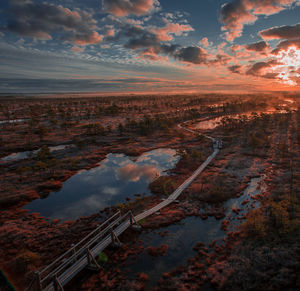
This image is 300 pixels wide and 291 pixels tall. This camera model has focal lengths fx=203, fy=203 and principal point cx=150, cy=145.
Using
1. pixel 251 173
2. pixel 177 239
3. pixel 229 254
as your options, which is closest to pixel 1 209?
pixel 177 239

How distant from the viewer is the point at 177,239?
21.8 meters

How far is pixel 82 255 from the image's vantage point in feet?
61.9

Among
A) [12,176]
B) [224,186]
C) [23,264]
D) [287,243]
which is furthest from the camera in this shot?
[12,176]

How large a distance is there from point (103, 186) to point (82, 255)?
17747mm

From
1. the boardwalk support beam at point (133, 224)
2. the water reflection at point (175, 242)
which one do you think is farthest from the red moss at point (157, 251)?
the boardwalk support beam at point (133, 224)

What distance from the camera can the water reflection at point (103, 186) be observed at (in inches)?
1145

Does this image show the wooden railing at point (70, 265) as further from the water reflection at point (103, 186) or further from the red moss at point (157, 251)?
the water reflection at point (103, 186)

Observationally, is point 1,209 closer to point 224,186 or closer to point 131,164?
point 131,164

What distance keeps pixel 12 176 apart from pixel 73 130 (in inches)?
1687

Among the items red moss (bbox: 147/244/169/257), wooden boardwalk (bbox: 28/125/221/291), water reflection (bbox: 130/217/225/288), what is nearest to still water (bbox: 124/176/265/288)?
water reflection (bbox: 130/217/225/288)

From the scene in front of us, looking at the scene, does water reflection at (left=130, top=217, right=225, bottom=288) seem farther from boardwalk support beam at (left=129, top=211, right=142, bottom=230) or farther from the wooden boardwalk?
the wooden boardwalk

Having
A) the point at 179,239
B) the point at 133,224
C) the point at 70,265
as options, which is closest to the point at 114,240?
the point at 133,224

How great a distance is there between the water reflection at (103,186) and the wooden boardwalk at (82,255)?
21.9 ft

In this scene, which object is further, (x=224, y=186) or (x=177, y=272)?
(x=224, y=186)
